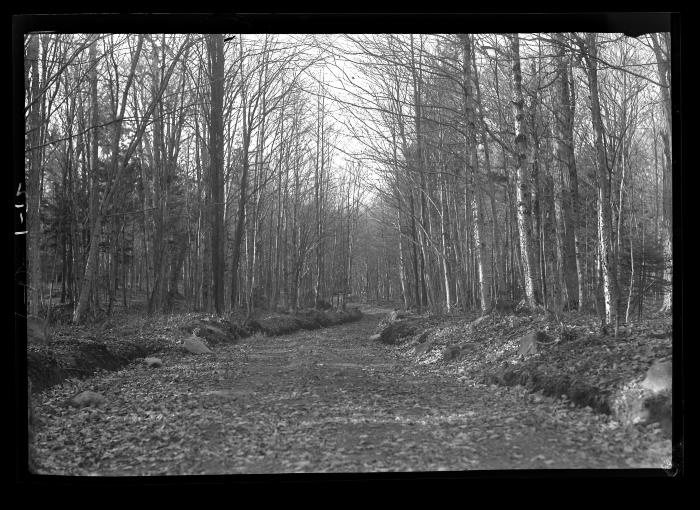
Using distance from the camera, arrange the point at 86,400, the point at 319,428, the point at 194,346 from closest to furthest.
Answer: the point at 319,428, the point at 86,400, the point at 194,346

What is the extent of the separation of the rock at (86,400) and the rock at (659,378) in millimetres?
6314

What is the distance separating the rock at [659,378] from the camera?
4680 millimetres

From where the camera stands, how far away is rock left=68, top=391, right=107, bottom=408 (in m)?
6.11

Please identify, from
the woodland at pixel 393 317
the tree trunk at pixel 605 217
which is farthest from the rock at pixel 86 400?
the tree trunk at pixel 605 217

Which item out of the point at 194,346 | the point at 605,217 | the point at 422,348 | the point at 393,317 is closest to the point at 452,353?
the point at 422,348

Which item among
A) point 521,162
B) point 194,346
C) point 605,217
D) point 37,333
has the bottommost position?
point 194,346

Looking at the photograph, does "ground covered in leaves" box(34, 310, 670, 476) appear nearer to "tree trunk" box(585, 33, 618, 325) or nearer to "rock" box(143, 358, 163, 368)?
"rock" box(143, 358, 163, 368)

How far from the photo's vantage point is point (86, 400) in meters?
6.20

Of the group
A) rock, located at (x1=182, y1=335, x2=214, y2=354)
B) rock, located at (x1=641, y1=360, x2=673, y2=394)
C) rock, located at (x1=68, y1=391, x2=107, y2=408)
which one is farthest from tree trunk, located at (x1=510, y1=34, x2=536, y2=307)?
rock, located at (x1=68, y1=391, x2=107, y2=408)

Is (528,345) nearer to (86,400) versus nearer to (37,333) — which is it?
(86,400)

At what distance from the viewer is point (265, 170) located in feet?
76.9

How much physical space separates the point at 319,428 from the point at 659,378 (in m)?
3.46

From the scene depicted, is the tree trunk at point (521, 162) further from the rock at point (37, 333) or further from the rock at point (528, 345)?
the rock at point (37, 333)

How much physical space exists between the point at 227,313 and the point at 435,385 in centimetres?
1115
